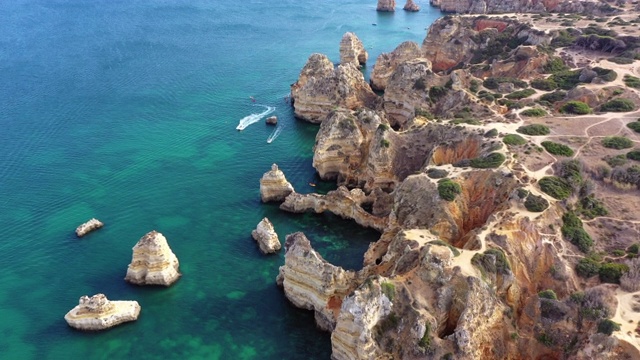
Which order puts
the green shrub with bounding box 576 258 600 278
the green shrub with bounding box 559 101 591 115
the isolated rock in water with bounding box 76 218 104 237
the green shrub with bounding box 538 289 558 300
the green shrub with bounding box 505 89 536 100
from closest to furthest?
the green shrub with bounding box 538 289 558 300 < the green shrub with bounding box 576 258 600 278 < the isolated rock in water with bounding box 76 218 104 237 < the green shrub with bounding box 559 101 591 115 < the green shrub with bounding box 505 89 536 100

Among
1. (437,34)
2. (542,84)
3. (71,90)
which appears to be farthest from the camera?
(437,34)

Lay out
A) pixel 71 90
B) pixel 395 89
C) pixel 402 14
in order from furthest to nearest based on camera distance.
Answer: pixel 402 14 → pixel 71 90 → pixel 395 89

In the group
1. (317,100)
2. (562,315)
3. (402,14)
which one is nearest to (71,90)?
(317,100)

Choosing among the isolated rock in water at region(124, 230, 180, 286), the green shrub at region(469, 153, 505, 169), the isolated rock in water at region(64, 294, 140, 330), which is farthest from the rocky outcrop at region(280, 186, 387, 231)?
the isolated rock in water at region(64, 294, 140, 330)

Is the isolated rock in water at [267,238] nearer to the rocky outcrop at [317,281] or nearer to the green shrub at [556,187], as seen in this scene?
the rocky outcrop at [317,281]

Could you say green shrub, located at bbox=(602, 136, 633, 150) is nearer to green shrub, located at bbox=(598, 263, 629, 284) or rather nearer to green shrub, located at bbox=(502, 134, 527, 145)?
green shrub, located at bbox=(502, 134, 527, 145)

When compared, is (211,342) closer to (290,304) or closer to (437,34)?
(290,304)

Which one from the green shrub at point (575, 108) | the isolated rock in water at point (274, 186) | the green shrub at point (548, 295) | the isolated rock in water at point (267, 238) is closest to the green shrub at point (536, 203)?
the green shrub at point (548, 295)
